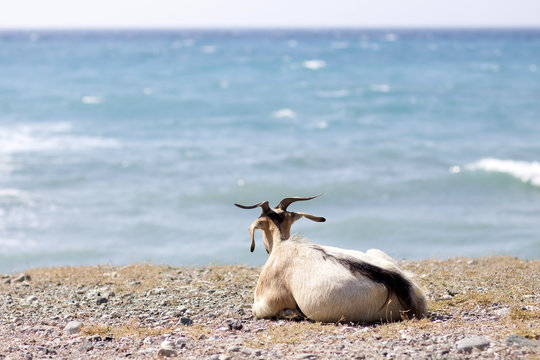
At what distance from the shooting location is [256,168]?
32.5 meters

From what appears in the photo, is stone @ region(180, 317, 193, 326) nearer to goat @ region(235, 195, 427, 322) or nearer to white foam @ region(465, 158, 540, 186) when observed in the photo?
goat @ region(235, 195, 427, 322)

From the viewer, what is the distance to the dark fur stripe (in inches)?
361

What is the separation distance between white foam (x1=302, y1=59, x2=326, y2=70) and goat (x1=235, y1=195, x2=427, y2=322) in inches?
2905

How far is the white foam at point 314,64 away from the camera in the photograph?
3300 inches

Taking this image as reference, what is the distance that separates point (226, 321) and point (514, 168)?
80.0ft

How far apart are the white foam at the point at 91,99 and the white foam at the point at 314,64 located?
3184 cm

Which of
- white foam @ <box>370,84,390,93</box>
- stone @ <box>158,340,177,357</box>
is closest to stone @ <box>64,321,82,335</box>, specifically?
stone @ <box>158,340,177,357</box>

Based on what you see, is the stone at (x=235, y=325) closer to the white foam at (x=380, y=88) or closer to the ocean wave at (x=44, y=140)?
the ocean wave at (x=44, y=140)

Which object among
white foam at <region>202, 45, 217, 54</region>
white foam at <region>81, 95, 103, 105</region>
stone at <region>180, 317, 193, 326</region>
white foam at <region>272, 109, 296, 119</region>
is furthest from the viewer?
white foam at <region>202, 45, 217, 54</region>

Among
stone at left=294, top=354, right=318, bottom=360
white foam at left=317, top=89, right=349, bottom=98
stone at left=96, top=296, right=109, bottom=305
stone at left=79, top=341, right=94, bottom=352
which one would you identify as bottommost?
white foam at left=317, top=89, right=349, bottom=98

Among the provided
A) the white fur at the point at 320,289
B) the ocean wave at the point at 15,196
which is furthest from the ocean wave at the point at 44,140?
the white fur at the point at 320,289

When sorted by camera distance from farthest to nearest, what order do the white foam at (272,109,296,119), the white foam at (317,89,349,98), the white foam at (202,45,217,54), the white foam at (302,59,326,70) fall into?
1. the white foam at (202,45,217,54)
2. the white foam at (302,59,326,70)
3. the white foam at (317,89,349,98)
4. the white foam at (272,109,296,119)

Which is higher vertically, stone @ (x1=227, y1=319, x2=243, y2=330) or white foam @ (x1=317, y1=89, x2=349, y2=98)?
stone @ (x1=227, y1=319, x2=243, y2=330)

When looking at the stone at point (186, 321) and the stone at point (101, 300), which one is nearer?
the stone at point (186, 321)
